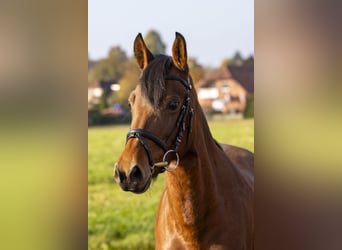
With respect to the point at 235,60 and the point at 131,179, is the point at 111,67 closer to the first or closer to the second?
the point at 235,60

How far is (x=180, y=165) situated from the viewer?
1.30m

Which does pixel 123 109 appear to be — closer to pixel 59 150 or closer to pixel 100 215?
pixel 100 215

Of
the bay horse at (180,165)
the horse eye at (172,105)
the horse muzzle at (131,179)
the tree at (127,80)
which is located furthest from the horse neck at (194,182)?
the tree at (127,80)

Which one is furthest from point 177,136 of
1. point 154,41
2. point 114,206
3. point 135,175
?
point 114,206

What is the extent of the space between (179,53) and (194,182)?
34 centimetres

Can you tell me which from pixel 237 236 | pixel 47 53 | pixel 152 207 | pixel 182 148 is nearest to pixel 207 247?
pixel 237 236

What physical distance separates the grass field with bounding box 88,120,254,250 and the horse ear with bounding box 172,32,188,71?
3.62 feet

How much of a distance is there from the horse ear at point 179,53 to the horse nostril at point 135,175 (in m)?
0.33

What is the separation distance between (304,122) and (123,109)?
1.68 m

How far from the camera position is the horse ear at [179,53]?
4.06 feet

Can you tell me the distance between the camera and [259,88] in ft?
2.34

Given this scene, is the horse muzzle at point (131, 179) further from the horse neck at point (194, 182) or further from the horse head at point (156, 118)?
the horse neck at point (194, 182)

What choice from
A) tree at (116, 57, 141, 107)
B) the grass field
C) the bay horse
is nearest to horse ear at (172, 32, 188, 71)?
the bay horse

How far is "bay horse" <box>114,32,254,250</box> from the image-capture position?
115cm
